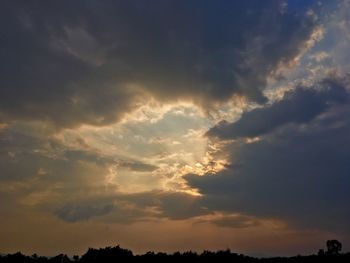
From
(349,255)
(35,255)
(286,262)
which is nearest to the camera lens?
(349,255)

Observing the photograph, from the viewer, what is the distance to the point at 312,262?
82250 millimetres

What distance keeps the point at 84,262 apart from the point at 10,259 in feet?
44.4

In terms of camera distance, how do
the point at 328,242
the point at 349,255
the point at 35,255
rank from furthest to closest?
the point at 328,242, the point at 35,255, the point at 349,255

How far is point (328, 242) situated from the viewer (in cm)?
10206

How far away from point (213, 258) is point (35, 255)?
34.1 meters

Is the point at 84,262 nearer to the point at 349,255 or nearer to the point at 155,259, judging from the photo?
the point at 155,259

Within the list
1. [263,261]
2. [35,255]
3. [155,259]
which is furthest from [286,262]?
[35,255]

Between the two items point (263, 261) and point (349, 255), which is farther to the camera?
point (263, 261)

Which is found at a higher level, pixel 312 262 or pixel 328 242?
pixel 328 242

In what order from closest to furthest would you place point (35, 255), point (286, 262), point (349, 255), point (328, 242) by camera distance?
point (349, 255) < point (286, 262) < point (35, 255) < point (328, 242)

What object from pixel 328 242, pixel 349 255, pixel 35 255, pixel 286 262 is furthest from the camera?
pixel 328 242

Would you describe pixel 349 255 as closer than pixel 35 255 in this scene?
Yes

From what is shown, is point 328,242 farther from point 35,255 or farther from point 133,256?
point 35,255

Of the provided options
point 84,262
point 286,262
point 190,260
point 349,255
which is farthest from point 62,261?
point 349,255
